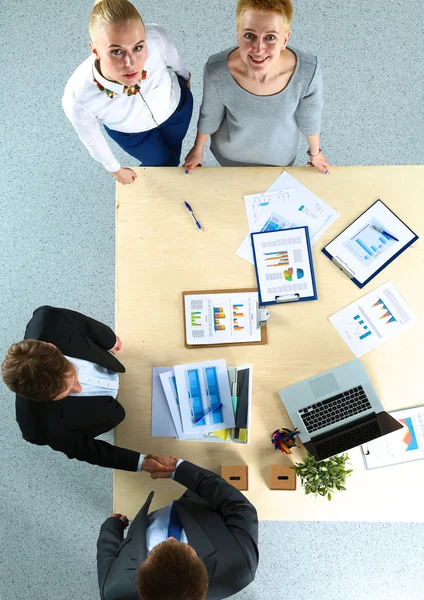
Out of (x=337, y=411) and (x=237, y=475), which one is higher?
(x=337, y=411)

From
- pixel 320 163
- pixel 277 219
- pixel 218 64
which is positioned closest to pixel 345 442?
pixel 277 219

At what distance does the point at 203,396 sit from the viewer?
5.78 ft

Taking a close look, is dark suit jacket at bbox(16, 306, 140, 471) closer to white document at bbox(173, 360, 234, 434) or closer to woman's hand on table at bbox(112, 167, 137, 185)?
white document at bbox(173, 360, 234, 434)

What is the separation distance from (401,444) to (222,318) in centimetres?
77

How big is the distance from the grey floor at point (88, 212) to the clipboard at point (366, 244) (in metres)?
0.97

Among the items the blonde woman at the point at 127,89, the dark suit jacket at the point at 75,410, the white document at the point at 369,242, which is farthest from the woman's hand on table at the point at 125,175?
the white document at the point at 369,242

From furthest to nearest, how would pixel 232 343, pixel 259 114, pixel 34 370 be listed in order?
pixel 232 343
pixel 259 114
pixel 34 370

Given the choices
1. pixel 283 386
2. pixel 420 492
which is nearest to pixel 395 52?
pixel 283 386

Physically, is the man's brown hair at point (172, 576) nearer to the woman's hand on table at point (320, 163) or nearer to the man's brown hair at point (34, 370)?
the man's brown hair at point (34, 370)

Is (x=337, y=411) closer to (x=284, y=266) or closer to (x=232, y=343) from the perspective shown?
(x=232, y=343)

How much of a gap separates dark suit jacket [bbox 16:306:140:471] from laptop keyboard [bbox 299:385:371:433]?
0.61m

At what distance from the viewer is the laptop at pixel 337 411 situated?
1661 millimetres

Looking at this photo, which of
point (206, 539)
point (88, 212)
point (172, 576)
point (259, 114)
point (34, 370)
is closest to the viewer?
point (172, 576)

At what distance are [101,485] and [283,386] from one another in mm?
1284
